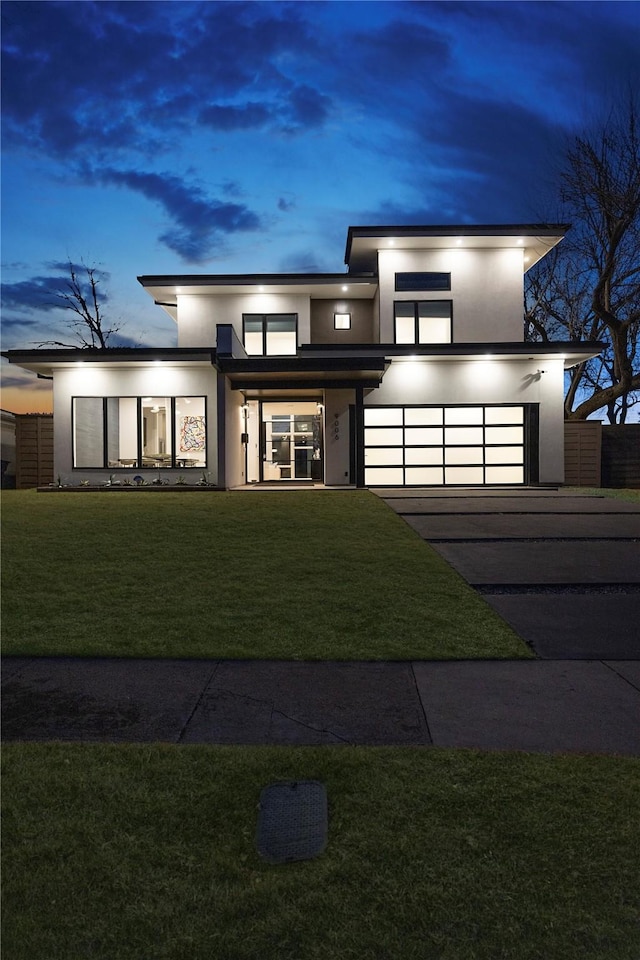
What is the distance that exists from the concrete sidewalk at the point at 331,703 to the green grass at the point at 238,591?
29cm

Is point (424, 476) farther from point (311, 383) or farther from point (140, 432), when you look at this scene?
point (140, 432)

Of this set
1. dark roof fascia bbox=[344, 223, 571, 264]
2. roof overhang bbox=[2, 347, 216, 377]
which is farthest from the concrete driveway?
dark roof fascia bbox=[344, 223, 571, 264]

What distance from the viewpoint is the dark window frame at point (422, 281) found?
21.8 m

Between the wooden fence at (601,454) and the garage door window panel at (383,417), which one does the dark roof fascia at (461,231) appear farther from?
the wooden fence at (601,454)

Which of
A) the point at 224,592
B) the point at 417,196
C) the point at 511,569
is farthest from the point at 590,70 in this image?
the point at 417,196

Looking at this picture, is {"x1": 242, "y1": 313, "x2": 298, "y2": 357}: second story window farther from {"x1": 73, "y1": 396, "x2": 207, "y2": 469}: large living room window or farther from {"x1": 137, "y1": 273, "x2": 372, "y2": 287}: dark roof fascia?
{"x1": 73, "y1": 396, "x2": 207, "y2": 469}: large living room window

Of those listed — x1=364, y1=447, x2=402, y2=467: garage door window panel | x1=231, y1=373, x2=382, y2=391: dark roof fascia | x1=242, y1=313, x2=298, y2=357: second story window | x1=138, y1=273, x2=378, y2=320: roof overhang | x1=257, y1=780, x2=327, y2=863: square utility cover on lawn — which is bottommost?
x1=257, y1=780, x2=327, y2=863: square utility cover on lawn

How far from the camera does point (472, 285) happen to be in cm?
2173

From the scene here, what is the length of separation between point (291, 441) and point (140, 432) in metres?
6.15

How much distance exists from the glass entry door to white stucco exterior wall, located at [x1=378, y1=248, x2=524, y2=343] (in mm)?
5267

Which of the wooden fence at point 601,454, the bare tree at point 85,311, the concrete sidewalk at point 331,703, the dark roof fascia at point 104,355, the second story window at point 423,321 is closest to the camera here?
the concrete sidewalk at point 331,703

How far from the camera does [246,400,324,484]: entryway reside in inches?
880

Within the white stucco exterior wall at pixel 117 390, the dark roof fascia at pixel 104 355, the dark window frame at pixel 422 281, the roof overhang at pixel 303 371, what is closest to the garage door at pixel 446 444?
the roof overhang at pixel 303 371

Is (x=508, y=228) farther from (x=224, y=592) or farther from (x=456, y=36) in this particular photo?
(x=224, y=592)
